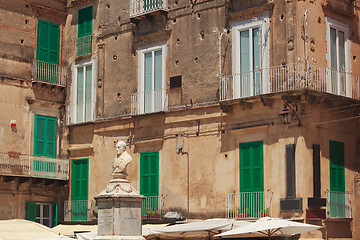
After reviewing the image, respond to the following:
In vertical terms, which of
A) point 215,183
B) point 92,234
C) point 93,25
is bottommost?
point 92,234

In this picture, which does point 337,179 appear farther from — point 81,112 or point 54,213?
point 54,213

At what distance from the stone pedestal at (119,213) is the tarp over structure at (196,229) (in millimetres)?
2956

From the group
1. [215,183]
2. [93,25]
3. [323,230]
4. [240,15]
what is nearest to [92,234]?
[215,183]

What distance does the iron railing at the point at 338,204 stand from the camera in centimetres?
2338

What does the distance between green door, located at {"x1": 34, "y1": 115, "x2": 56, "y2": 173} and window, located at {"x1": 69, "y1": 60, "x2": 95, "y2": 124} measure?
35.1 inches

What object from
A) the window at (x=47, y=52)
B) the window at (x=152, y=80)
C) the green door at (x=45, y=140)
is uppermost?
the window at (x=47, y=52)

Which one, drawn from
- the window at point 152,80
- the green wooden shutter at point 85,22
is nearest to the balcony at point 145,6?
the window at point 152,80

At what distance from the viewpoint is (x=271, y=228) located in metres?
20.0

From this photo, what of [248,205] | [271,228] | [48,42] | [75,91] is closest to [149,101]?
[75,91]

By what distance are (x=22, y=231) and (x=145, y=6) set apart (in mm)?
10588

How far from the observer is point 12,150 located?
94.2ft

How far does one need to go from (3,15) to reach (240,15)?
10.0m

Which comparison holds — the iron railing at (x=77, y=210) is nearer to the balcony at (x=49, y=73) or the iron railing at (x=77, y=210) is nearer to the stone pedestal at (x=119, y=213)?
the balcony at (x=49, y=73)

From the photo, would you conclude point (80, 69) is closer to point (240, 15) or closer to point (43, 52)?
point (43, 52)
